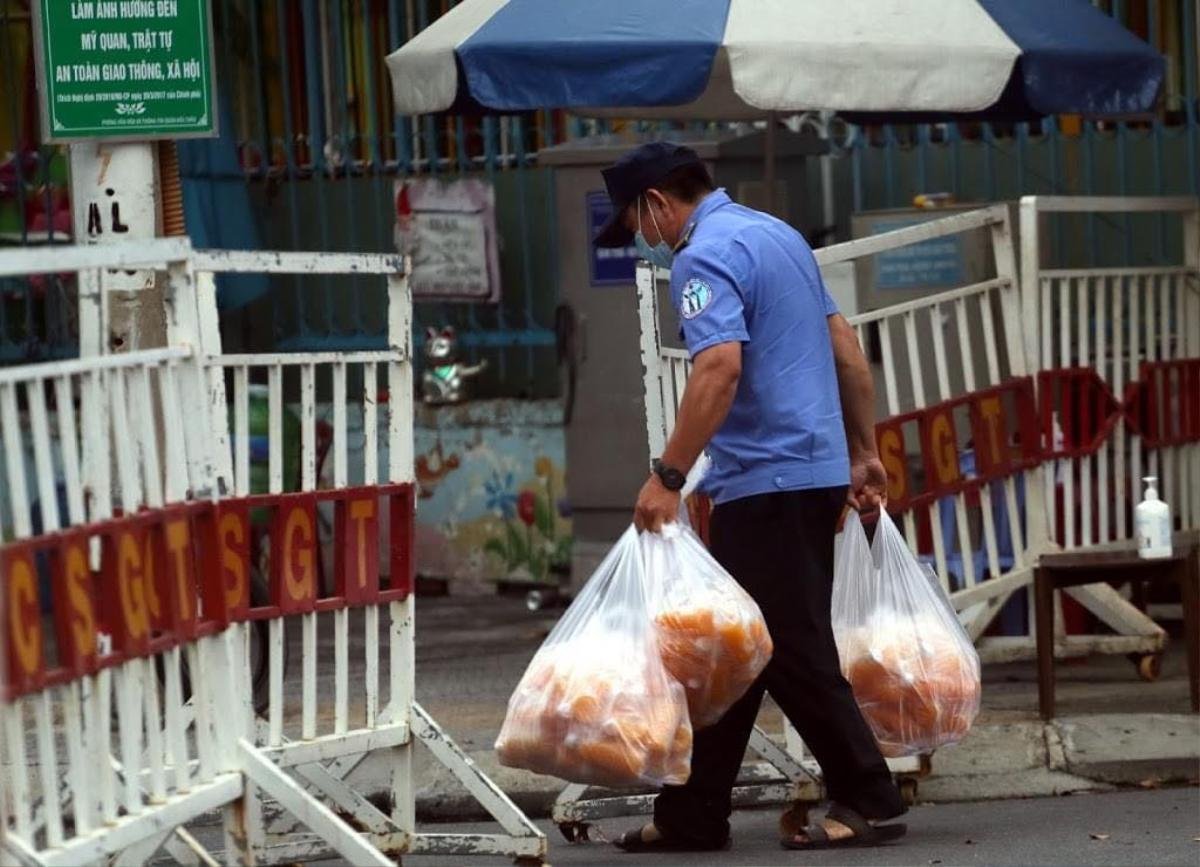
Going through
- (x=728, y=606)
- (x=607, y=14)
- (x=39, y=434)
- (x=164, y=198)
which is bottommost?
(x=728, y=606)

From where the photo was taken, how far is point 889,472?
279 inches

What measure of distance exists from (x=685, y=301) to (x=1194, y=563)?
2.32m

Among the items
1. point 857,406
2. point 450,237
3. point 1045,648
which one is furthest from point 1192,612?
point 450,237

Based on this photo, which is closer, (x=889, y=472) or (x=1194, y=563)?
(x=889, y=472)

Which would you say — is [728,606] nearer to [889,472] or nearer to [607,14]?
[889,472]

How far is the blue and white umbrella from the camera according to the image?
288 inches

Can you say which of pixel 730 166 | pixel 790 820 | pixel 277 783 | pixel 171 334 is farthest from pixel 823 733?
pixel 730 166

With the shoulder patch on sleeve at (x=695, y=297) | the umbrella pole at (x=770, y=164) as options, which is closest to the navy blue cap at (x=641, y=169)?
the shoulder patch on sleeve at (x=695, y=297)

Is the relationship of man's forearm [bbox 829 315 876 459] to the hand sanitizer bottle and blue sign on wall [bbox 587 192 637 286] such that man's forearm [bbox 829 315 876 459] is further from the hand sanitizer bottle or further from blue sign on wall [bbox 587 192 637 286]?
blue sign on wall [bbox 587 192 637 286]

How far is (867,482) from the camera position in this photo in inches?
253

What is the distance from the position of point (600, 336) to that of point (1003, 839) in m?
3.97

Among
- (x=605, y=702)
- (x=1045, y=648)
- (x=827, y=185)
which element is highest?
(x=827, y=185)

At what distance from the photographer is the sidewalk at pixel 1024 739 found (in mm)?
7109

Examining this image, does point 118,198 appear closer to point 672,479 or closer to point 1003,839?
point 672,479
